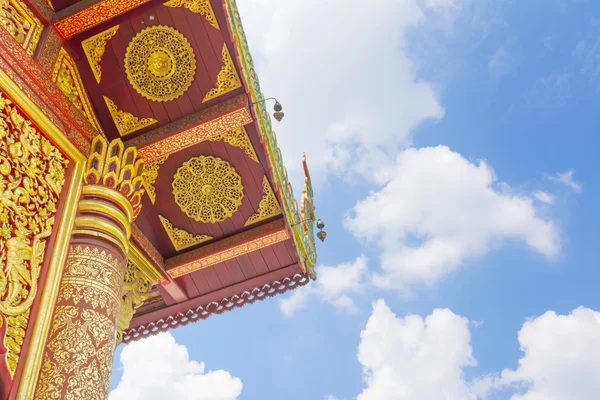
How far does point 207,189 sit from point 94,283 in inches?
67.3

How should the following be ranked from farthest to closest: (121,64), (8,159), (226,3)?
(121,64) < (226,3) < (8,159)

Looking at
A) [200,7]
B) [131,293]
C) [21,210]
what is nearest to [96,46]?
[200,7]

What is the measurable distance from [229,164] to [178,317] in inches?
72.5

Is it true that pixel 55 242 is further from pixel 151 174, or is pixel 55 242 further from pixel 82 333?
pixel 151 174

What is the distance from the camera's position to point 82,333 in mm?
3916

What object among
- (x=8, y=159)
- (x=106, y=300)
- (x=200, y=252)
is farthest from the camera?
(x=200, y=252)

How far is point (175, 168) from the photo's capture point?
18.2 feet

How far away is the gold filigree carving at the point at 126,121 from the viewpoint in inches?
205

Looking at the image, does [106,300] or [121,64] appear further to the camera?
[121,64]

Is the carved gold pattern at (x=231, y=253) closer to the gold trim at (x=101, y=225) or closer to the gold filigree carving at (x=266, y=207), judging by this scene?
the gold filigree carving at (x=266, y=207)

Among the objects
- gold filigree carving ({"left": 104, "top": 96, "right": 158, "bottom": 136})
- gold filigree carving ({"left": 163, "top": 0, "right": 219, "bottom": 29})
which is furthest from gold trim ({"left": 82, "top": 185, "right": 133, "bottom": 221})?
gold filigree carving ({"left": 163, "top": 0, "right": 219, "bottom": 29})

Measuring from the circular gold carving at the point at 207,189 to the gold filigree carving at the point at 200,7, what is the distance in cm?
123

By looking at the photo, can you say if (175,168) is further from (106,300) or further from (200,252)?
(106,300)

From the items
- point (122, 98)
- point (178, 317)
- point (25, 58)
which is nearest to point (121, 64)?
point (122, 98)
